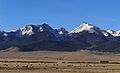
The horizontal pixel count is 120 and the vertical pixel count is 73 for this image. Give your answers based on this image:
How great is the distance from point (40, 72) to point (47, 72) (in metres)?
1.09

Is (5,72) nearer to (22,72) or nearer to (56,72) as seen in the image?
(22,72)

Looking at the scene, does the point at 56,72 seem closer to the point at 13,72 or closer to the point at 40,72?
the point at 40,72

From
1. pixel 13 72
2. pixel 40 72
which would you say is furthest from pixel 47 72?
pixel 13 72

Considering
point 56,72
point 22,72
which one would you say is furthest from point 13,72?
point 56,72

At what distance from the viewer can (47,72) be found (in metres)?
70.6

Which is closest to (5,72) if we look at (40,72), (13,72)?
(13,72)

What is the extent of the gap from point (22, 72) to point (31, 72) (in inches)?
56.6

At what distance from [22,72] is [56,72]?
547 cm

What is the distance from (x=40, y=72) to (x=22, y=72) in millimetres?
2958

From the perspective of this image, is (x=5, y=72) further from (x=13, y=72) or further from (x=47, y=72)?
(x=47, y=72)

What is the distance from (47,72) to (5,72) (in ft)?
22.0

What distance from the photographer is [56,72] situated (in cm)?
7106

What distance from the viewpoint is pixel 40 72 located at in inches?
2778

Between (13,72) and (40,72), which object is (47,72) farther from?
(13,72)
